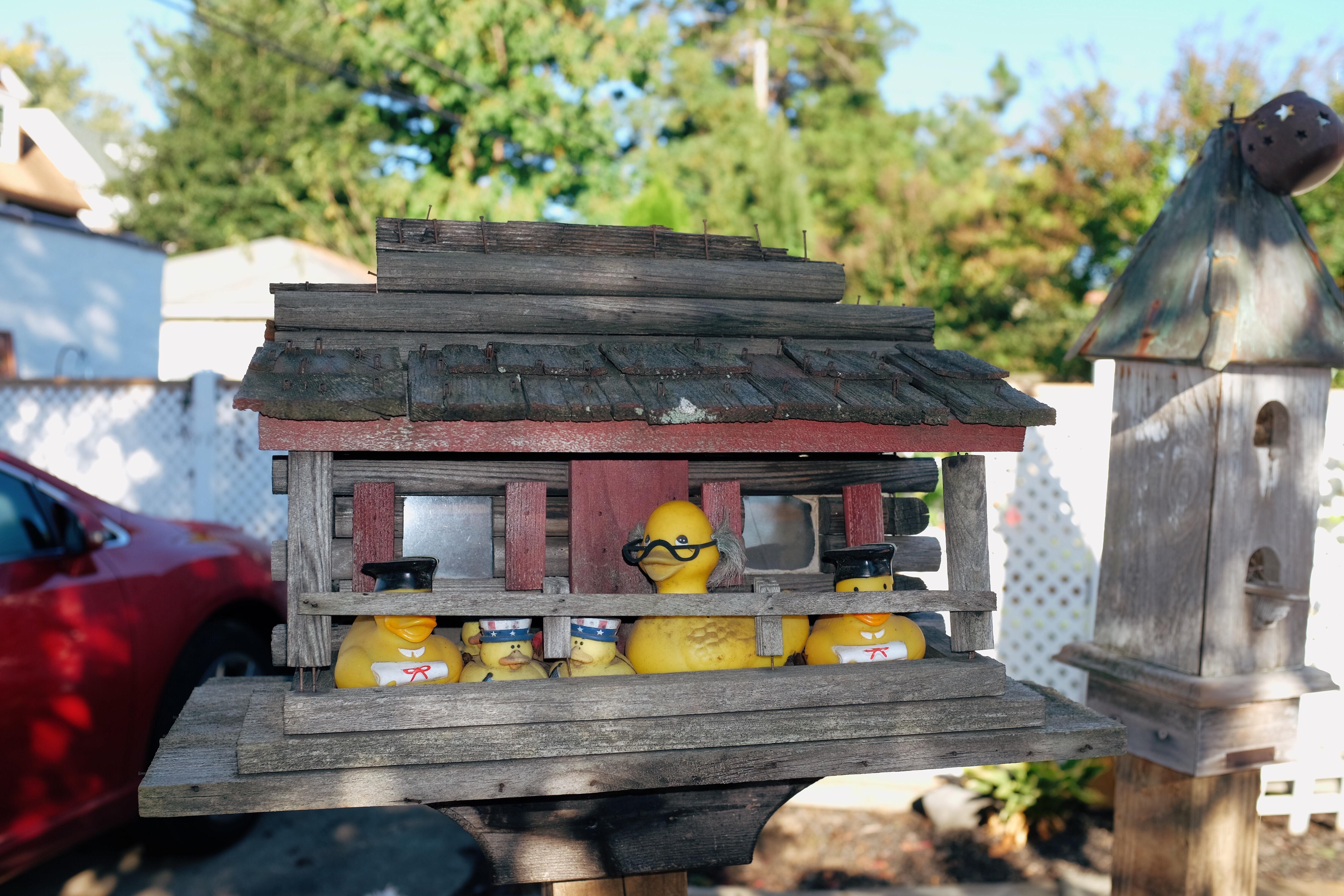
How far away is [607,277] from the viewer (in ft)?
6.98

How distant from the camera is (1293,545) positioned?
284 centimetres

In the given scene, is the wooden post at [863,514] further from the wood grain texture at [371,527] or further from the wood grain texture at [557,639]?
the wood grain texture at [371,527]

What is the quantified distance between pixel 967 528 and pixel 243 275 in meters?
18.5

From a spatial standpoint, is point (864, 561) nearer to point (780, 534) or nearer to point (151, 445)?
point (780, 534)

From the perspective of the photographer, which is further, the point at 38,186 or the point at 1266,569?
the point at 38,186

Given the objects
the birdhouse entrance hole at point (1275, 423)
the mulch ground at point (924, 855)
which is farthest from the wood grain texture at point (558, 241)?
the mulch ground at point (924, 855)

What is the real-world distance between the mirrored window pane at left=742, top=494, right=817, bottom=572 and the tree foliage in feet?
26.6

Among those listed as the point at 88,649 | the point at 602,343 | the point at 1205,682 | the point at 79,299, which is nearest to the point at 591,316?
the point at 602,343

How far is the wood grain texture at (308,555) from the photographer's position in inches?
72.6

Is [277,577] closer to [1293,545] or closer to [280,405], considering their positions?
[280,405]

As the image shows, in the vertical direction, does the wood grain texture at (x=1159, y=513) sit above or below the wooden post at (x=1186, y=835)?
above

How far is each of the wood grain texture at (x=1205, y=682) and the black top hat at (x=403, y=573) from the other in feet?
6.98

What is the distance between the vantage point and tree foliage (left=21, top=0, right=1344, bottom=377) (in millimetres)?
12547

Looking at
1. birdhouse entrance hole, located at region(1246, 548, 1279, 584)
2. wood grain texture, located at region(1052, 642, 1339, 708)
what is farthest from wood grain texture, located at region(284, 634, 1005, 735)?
birdhouse entrance hole, located at region(1246, 548, 1279, 584)
